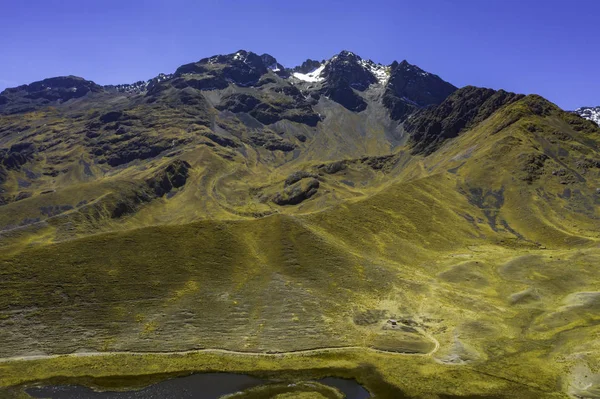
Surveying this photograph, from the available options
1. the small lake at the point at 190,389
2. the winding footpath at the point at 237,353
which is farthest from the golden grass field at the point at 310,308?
the small lake at the point at 190,389

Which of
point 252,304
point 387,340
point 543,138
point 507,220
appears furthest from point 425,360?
point 543,138

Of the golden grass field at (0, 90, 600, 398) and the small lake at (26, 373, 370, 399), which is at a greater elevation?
the golden grass field at (0, 90, 600, 398)

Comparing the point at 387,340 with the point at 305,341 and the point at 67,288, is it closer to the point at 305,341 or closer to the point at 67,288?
the point at 305,341

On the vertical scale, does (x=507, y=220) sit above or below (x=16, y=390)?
above

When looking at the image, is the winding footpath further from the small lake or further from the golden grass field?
the small lake

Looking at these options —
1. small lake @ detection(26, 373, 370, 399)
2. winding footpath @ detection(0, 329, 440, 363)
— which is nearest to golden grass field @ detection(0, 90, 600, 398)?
winding footpath @ detection(0, 329, 440, 363)

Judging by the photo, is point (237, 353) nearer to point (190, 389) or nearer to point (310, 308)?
point (190, 389)

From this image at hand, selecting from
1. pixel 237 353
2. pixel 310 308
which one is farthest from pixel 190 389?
pixel 310 308

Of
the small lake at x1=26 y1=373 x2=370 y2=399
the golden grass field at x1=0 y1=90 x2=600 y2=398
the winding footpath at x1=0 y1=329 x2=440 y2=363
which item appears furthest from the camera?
the winding footpath at x1=0 y1=329 x2=440 y2=363
